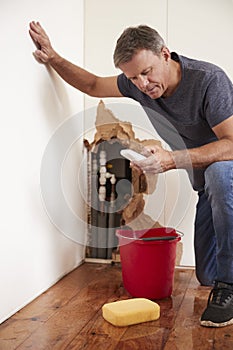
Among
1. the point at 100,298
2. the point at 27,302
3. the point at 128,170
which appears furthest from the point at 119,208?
the point at 27,302

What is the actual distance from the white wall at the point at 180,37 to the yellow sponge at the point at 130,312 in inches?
25.5

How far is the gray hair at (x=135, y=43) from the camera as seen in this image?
1690mm

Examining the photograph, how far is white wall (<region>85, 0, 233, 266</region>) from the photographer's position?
2283 millimetres

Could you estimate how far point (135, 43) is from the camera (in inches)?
66.7

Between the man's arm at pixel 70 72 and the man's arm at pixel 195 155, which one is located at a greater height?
the man's arm at pixel 70 72

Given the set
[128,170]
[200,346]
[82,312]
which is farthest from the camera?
[128,170]

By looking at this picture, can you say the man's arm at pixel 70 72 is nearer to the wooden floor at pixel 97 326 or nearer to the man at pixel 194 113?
the man at pixel 194 113

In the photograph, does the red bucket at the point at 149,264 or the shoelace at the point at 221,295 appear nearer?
the shoelace at the point at 221,295

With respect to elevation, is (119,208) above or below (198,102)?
below

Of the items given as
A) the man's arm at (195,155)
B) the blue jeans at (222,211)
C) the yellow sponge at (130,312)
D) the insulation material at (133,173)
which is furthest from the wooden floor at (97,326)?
the man's arm at (195,155)

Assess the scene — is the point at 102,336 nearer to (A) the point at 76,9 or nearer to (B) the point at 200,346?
(B) the point at 200,346

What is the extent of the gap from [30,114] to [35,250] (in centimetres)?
52

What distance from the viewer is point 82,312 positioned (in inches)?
66.7

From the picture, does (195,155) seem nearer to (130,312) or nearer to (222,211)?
(222,211)
